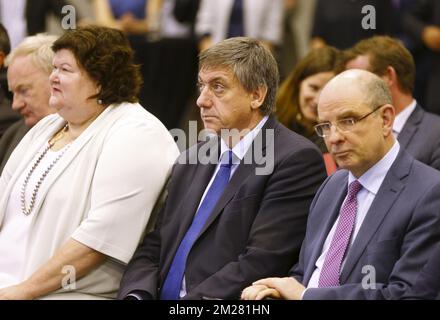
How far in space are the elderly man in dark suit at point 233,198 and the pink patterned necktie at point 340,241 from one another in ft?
0.92

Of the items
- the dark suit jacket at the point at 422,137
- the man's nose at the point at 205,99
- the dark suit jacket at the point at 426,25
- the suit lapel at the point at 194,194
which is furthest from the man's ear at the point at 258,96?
the dark suit jacket at the point at 426,25

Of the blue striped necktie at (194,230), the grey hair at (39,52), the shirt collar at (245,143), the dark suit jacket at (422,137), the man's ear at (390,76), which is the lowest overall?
the blue striped necktie at (194,230)

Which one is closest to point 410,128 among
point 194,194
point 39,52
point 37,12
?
point 194,194

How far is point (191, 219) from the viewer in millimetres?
4699

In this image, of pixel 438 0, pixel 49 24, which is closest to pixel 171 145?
pixel 438 0

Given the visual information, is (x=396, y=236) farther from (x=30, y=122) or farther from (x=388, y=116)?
(x=30, y=122)

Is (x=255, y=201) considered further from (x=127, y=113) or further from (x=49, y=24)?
(x=49, y=24)

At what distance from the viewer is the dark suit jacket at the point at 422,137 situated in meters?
5.16

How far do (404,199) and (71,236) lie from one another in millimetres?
1510

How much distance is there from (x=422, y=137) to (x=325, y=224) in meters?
1.12

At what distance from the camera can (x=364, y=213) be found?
425 cm

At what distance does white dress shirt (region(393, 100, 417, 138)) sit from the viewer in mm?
5438

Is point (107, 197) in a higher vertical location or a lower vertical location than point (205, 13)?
lower

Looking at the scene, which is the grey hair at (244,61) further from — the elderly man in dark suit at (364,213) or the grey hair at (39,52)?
the grey hair at (39,52)
